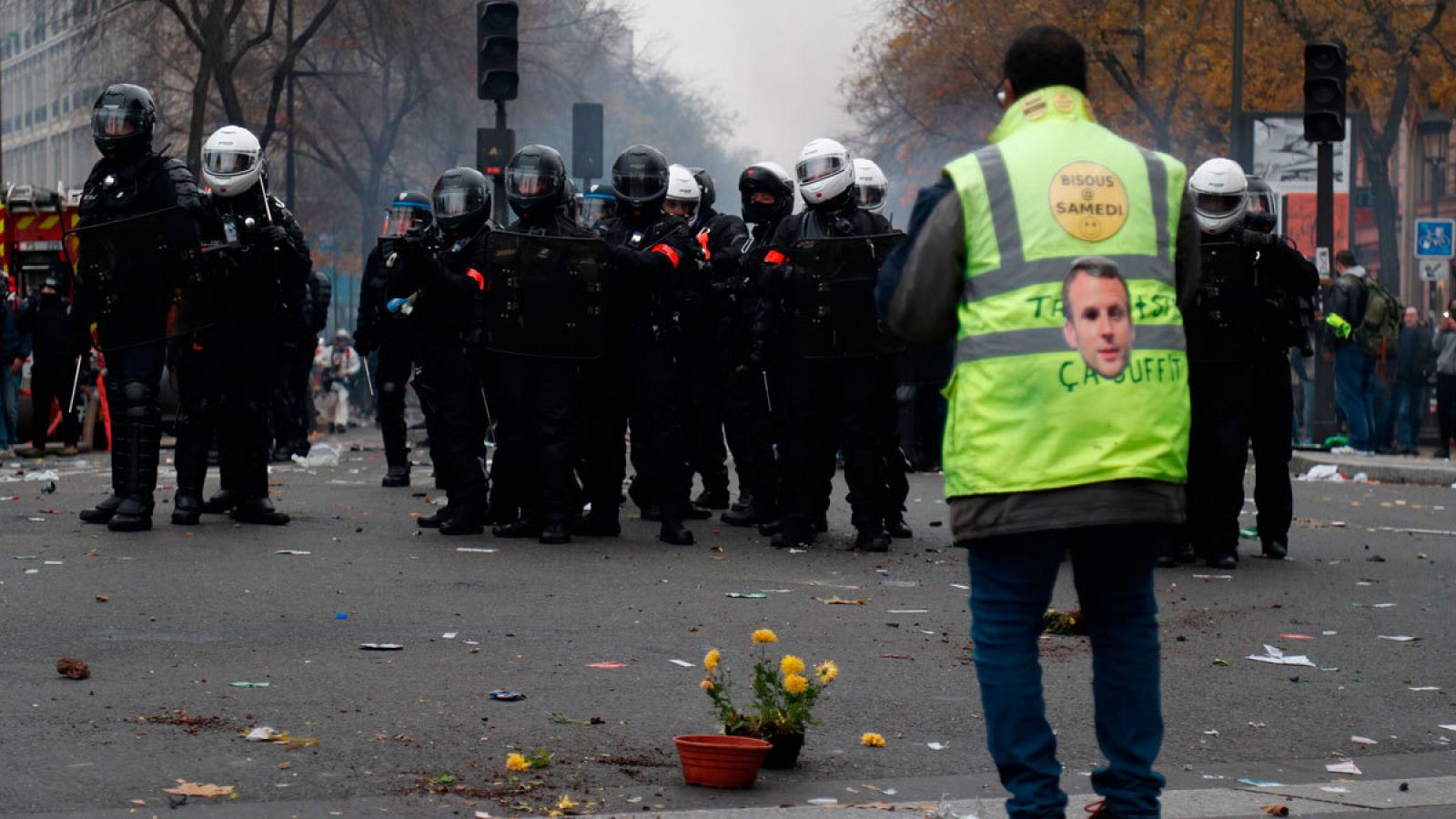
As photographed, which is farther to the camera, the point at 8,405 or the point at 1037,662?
the point at 8,405

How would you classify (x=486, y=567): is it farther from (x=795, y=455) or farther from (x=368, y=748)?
(x=368, y=748)

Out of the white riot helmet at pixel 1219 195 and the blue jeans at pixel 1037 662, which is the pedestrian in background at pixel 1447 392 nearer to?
the white riot helmet at pixel 1219 195

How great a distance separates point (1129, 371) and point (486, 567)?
19.8 feet

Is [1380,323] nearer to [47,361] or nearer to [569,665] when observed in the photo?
[47,361]

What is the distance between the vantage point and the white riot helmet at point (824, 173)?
11109 mm

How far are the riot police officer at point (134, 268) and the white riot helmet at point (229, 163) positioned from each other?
20 cm

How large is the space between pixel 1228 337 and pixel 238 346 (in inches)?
207

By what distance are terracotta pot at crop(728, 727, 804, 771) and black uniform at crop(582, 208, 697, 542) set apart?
18.7 ft

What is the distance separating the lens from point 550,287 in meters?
11.1

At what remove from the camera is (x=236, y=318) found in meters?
11.6

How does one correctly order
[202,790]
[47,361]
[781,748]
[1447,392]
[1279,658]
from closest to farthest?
[202,790] → [781,748] → [1279,658] → [47,361] → [1447,392]

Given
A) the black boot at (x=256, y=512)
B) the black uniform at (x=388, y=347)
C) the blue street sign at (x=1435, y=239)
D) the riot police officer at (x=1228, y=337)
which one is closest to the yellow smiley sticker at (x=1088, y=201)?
the riot police officer at (x=1228, y=337)

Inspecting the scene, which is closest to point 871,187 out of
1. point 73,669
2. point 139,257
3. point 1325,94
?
point 139,257

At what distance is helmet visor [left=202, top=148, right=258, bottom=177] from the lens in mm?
11539
